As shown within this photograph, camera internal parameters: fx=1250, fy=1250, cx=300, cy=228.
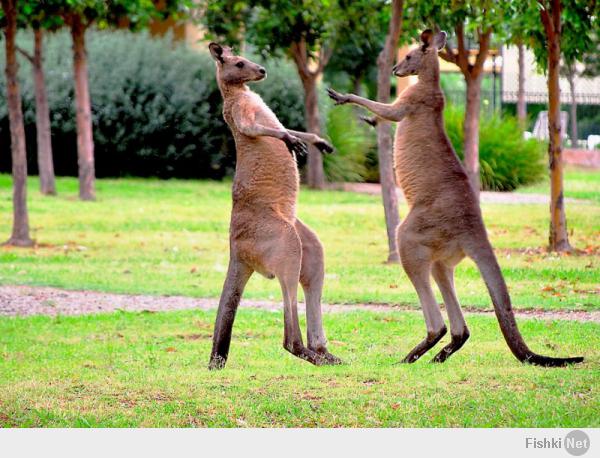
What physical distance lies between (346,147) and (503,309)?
21.9 m

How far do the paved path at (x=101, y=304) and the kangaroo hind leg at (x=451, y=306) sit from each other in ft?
11.1

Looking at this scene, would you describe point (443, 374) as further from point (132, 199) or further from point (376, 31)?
point (376, 31)

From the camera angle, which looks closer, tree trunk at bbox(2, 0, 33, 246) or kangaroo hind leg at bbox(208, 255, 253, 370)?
kangaroo hind leg at bbox(208, 255, 253, 370)

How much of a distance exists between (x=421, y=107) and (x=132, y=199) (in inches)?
661

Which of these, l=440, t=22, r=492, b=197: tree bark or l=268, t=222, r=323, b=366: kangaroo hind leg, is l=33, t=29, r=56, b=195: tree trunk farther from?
l=268, t=222, r=323, b=366: kangaroo hind leg

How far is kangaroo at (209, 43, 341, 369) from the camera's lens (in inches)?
345

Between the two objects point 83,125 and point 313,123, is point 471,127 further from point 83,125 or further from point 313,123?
point 83,125

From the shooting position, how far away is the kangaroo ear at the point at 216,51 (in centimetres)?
900

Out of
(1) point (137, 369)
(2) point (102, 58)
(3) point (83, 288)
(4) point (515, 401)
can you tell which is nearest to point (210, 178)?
(2) point (102, 58)

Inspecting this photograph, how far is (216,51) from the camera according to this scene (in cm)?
905

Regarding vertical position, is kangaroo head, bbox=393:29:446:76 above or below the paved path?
above

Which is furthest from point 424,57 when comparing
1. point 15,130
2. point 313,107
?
point 313,107

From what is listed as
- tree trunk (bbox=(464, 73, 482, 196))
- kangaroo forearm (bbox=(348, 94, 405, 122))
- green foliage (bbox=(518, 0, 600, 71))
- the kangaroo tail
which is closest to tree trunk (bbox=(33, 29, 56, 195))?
tree trunk (bbox=(464, 73, 482, 196))

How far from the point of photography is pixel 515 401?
24.8 ft
